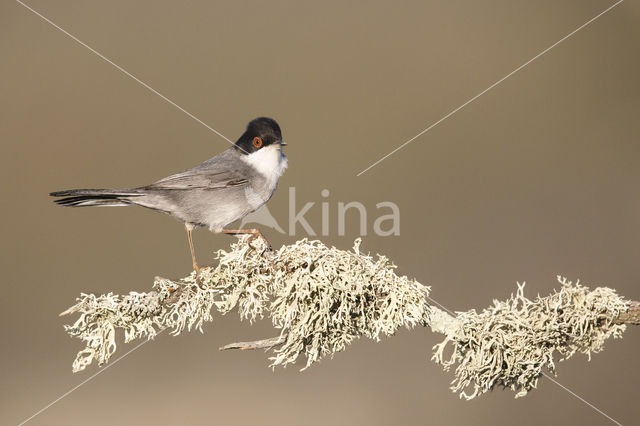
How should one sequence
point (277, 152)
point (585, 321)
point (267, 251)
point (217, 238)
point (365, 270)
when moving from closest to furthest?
1. point (585, 321)
2. point (365, 270)
3. point (267, 251)
4. point (277, 152)
5. point (217, 238)

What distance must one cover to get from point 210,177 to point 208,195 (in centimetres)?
20

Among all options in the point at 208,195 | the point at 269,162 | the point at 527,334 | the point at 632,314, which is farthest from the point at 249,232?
the point at 632,314

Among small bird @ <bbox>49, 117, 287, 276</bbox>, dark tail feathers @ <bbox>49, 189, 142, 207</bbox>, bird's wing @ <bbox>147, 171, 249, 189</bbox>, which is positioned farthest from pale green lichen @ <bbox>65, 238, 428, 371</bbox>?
bird's wing @ <bbox>147, 171, 249, 189</bbox>

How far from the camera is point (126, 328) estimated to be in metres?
3.37

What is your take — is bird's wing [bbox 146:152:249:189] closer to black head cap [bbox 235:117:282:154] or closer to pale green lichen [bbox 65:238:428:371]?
black head cap [bbox 235:117:282:154]

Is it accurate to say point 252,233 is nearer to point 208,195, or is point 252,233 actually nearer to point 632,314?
point 208,195

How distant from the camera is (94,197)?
4.09 metres

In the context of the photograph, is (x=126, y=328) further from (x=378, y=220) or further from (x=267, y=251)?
(x=378, y=220)

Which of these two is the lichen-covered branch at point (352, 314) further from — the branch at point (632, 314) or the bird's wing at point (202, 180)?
the bird's wing at point (202, 180)

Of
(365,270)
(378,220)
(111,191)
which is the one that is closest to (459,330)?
(365,270)

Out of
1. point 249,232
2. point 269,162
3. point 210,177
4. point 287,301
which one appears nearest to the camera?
point 287,301

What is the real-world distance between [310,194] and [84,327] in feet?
13.7

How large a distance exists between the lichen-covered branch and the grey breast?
4.12 ft

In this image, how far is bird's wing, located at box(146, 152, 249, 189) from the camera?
15.1ft
